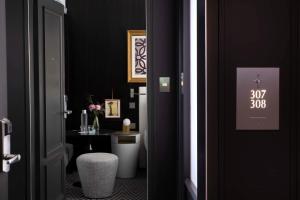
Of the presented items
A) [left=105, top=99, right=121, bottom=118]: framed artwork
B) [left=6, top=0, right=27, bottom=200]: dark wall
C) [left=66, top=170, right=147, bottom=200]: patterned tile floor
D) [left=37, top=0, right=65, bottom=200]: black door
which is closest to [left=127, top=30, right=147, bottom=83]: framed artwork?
[left=105, top=99, right=121, bottom=118]: framed artwork

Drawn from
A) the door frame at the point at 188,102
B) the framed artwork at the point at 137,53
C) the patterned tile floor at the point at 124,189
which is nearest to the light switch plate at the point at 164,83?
the door frame at the point at 188,102

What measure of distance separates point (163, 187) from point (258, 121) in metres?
1.90

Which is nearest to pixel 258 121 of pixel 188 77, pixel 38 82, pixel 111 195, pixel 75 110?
pixel 188 77

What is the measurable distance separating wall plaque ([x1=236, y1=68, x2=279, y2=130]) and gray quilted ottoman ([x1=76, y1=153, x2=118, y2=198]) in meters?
3.30

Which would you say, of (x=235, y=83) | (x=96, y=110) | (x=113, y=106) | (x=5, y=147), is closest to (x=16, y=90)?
(x=5, y=147)

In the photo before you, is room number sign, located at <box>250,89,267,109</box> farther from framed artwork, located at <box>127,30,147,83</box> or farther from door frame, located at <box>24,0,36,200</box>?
framed artwork, located at <box>127,30,147,83</box>

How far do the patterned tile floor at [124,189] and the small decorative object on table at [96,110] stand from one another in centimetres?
75

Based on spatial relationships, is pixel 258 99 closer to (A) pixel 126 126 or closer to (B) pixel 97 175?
(B) pixel 97 175

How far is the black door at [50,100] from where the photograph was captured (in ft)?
12.5

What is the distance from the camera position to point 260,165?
187 cm

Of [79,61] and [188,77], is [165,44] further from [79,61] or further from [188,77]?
[79,61]

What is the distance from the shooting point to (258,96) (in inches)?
71.8

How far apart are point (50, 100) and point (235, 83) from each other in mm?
2505

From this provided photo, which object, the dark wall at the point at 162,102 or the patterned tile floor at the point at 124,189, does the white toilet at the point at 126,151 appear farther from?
the dark wall at the point at 162,102
